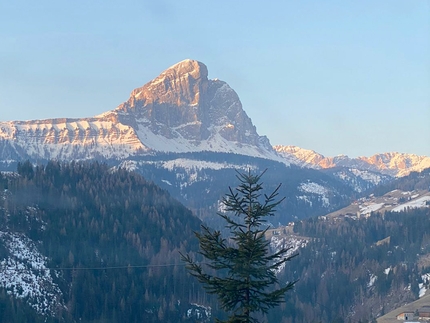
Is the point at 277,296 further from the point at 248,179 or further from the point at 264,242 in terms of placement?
the point at 248,179

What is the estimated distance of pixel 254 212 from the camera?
45000mm

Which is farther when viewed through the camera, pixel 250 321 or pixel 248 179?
pixel 248 179

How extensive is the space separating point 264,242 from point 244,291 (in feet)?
8.75

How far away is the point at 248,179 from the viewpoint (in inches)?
1827

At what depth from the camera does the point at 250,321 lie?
42562mm

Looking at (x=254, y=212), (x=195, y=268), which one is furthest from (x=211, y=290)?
(x=254, y=212)

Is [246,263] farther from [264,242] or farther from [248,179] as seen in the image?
[248,179]

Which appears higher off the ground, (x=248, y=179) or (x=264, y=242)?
(x=248, y=179)

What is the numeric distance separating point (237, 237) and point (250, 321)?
4388 mm

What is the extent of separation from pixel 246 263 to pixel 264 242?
62.4 inches

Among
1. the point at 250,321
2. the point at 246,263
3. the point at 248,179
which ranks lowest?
the point at 250,321

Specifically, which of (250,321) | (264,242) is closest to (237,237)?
(264,242)

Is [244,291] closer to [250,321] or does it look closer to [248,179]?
[250,321]

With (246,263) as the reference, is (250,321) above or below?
below
